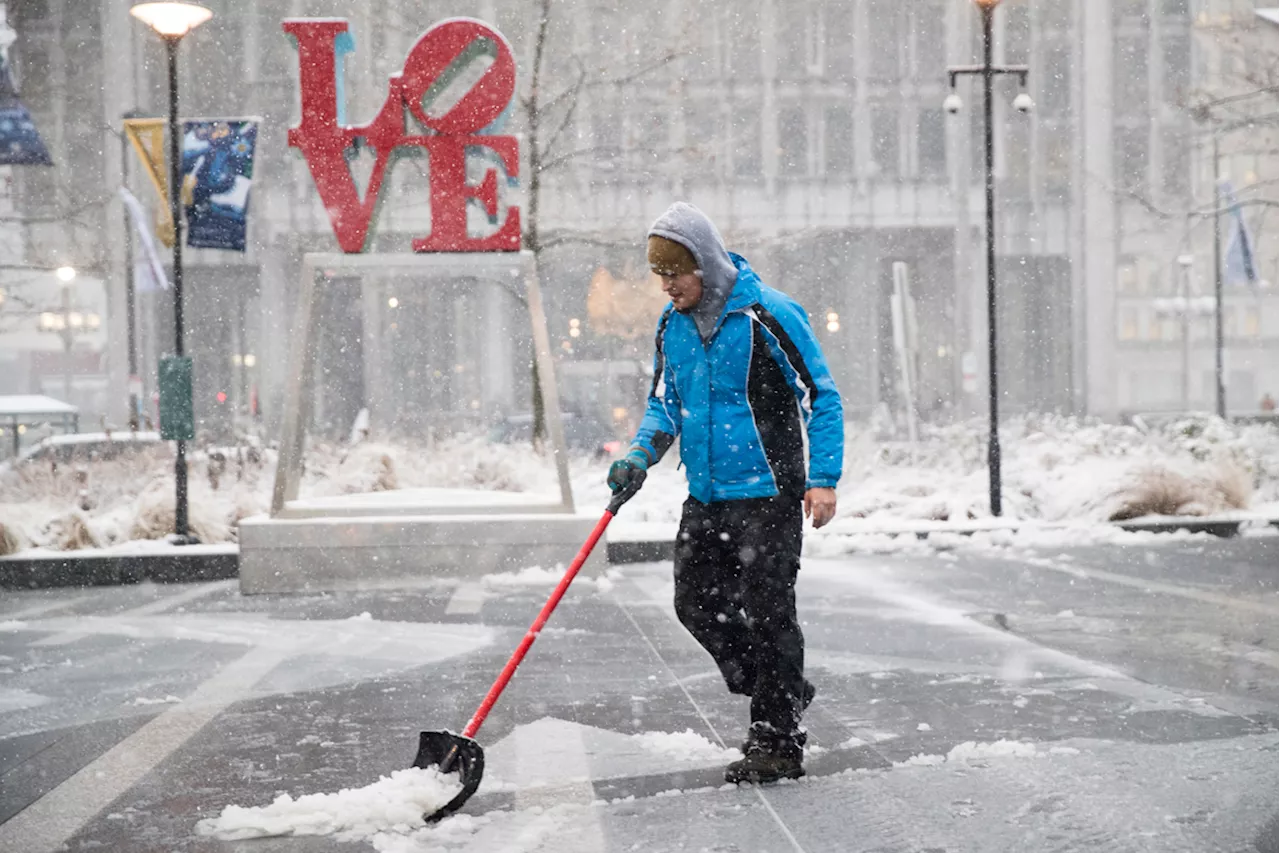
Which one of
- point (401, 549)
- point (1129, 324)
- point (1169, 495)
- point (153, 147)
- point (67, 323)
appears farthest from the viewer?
point (1129, 324)

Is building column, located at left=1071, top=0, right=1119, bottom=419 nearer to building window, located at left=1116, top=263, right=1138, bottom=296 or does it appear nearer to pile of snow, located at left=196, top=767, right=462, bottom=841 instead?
building window, located at left=1116, top=263, right=1138, bottom=296

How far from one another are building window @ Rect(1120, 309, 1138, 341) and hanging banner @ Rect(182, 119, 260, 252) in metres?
62.5

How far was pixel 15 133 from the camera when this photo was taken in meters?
15.8

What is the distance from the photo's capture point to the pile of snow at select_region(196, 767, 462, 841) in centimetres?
398

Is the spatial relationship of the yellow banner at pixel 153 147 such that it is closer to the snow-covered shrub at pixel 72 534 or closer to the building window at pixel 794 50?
the snow-covered shrub at pixel 72 534

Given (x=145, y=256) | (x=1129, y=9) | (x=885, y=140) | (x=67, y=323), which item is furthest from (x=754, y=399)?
(x=1129, y=9)

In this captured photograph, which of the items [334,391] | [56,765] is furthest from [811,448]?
[334,391]

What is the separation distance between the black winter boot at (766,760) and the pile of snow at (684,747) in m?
0.34

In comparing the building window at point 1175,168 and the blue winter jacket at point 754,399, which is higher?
the building window at point 1175,168

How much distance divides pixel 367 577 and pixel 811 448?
21.7 ft

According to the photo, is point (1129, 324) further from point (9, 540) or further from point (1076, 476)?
point (9, 540)

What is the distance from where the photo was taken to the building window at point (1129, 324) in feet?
231

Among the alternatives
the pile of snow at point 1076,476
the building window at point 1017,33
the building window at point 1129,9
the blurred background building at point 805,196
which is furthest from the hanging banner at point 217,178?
the building window at point 1129,9

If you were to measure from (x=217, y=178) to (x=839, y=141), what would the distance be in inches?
1326
